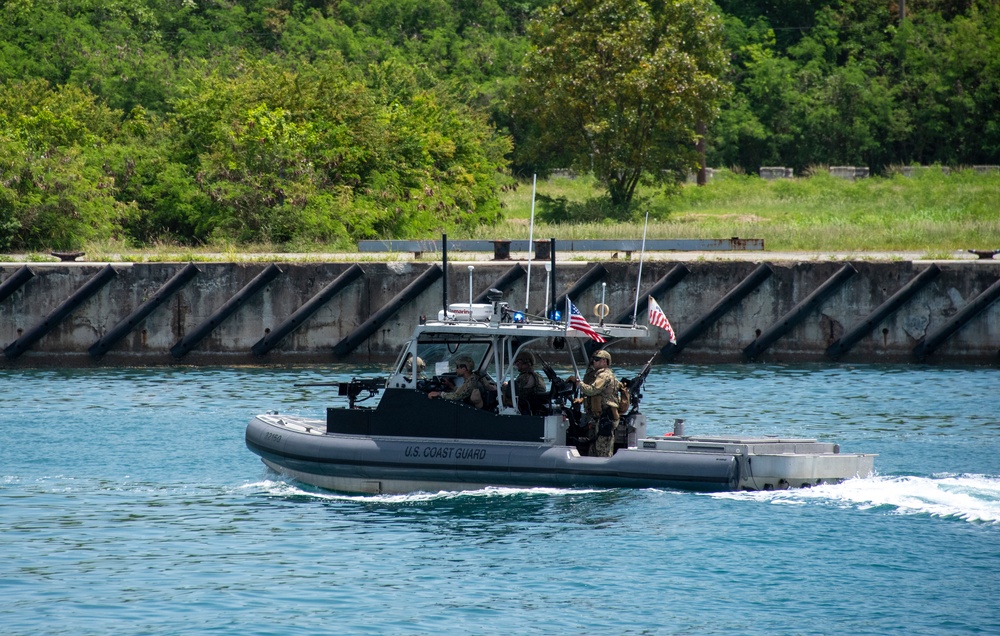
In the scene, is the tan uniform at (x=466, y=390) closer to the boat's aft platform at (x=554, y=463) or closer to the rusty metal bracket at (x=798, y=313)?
the boat's aft platform at (x=554, y=463)

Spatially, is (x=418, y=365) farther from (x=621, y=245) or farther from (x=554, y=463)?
(x=621, y=245)

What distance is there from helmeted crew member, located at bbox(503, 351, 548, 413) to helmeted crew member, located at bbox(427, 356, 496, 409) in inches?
12.2

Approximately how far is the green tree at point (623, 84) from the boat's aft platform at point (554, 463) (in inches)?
1060

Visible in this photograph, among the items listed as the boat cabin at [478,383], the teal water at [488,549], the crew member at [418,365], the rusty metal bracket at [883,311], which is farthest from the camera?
the rusty metal bracket at [883,311]

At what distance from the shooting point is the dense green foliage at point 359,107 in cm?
3538

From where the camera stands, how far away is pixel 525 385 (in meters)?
16.3

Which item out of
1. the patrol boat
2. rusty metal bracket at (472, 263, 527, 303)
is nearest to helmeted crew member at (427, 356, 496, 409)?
the patrol boat

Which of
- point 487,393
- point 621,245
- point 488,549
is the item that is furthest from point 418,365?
point 621,245

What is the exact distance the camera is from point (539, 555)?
13.9m

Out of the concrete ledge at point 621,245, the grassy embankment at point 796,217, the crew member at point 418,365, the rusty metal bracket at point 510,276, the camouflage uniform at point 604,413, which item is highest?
the grassy embankment at point 796,217

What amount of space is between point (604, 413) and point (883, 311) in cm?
1313

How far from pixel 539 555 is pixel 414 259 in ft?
55.6

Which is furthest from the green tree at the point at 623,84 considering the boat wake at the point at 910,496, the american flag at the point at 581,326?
the boat wake at the point at 910,496

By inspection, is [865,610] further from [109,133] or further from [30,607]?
[109,133]
